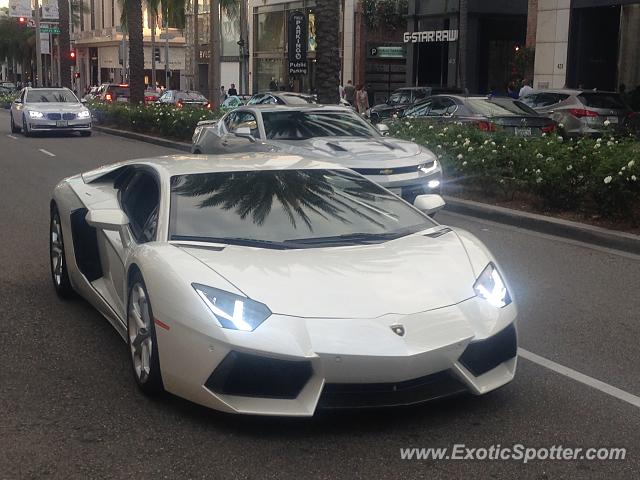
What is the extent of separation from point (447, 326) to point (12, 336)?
3.32m

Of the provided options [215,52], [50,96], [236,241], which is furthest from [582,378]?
[50,96]

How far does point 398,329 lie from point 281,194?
5.42 ft

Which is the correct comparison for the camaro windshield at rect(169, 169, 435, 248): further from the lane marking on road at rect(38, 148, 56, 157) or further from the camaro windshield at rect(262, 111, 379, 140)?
the lane marking on road at rect(38, 148, 56, 157)

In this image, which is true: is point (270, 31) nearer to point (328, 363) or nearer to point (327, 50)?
point (327, 50)

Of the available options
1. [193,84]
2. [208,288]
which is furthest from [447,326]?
[193,84]

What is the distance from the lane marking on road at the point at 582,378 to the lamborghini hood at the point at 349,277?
102cm

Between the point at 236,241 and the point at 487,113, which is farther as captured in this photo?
the point at 487,113

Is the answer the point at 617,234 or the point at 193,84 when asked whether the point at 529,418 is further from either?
the point at 193,84

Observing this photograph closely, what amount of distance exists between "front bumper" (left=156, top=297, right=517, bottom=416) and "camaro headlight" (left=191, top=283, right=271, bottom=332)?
0.15ft

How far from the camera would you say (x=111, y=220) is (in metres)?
5.53

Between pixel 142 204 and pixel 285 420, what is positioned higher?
pixel 142 204

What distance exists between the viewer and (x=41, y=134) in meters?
28.9

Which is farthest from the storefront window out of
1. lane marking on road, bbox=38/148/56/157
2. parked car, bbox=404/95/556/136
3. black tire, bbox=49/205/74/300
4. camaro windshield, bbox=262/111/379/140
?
black tire, bbox=49/205/74/300

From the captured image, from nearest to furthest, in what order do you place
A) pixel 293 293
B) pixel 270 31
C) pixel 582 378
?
pixel 293 293
pixel 582 378
pixel 270 31
